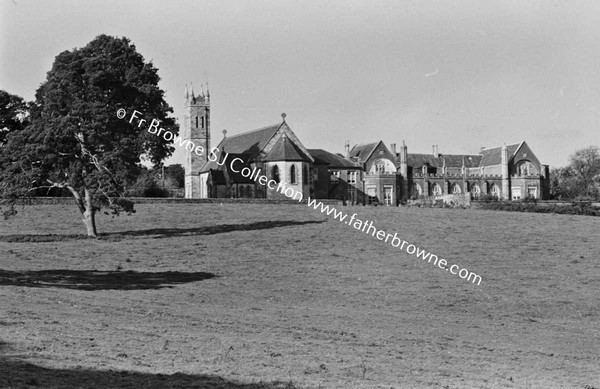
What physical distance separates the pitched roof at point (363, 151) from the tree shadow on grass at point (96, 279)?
241 feet

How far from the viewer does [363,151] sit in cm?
10706

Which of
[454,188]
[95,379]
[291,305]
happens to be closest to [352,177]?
[454,188]

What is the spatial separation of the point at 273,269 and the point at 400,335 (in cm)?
1529

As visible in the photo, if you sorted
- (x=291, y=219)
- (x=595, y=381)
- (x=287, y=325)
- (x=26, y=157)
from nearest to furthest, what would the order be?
(x=595, y=381), (x=287, y=325), (x=26, y=157), (x=291, y=219)

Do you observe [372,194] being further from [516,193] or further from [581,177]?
[581,177]

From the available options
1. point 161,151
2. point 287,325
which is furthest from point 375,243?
point 287,325

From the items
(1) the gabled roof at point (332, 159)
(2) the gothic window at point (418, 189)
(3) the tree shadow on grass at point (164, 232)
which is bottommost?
(3) the tree shadow on grass at point (164, 232)

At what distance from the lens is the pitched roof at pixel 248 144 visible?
3391 inches

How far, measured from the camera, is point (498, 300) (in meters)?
28.4

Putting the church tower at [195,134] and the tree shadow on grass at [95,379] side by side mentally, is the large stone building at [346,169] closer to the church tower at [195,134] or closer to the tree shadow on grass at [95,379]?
the church tower at [195,134]

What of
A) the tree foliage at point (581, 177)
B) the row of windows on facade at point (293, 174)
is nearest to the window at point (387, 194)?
the row of windows on facade at point (293, 174)

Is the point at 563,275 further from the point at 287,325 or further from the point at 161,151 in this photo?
the point at 161,151

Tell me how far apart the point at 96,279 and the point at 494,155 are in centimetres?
9664

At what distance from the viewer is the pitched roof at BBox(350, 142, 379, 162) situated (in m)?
105
